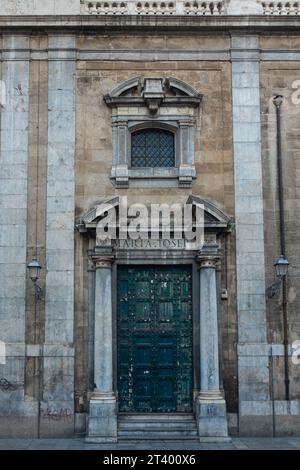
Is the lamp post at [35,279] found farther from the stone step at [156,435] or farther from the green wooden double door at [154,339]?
the stone step at [156,435]

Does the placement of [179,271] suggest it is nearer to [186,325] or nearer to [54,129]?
[186,325]

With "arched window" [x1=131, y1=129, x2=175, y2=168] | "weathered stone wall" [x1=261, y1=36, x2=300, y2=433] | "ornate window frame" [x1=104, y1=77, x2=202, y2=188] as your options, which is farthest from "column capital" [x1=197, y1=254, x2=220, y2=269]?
"arched window" [x1=131, y1=129, x2=175, y2=168]

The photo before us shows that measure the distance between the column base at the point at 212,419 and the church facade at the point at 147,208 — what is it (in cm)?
3

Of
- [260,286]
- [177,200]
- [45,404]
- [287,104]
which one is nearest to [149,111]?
[177,200]

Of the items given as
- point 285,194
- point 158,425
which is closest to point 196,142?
point 285,194

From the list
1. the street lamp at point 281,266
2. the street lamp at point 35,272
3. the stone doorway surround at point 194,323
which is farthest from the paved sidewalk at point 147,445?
the street lamp at point 281,266

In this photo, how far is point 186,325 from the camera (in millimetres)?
17781

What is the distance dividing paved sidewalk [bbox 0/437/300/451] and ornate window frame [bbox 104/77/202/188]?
6.11 metres

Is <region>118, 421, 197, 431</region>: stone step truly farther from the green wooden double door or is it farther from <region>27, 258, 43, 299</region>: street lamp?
<region>27, 258, 43, 299</region>: street lamp

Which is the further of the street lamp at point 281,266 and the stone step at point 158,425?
the street lamp at point 281,266

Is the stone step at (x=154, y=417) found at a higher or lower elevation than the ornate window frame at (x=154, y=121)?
lower

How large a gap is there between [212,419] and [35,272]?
5289 mm

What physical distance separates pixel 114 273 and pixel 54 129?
12.7 ft

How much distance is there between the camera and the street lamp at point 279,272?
17.1 m
